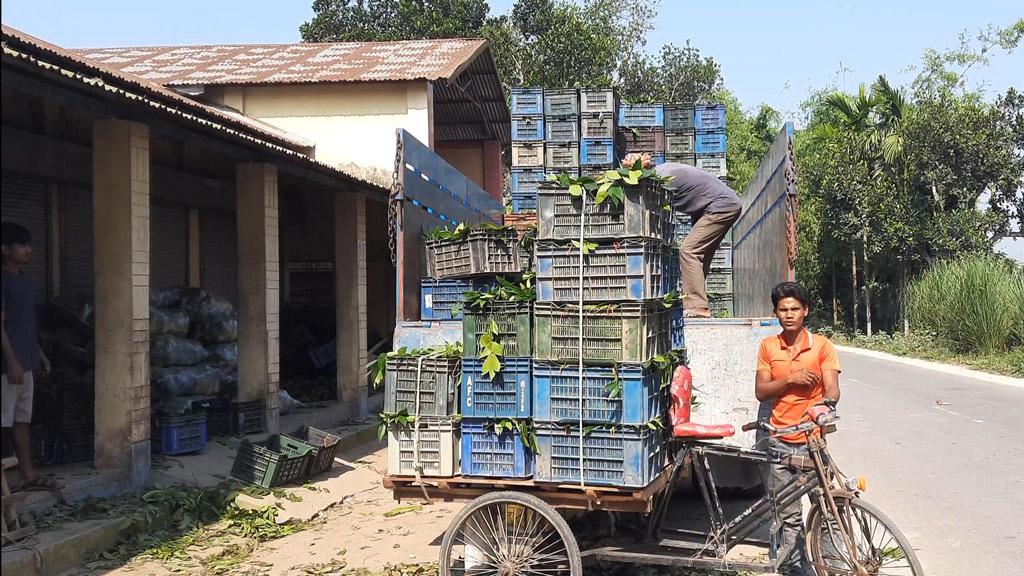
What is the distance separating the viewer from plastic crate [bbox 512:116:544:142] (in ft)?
41.7

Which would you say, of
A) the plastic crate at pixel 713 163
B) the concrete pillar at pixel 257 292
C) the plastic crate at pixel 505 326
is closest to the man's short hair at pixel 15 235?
the plastic crate at pixel 505 326

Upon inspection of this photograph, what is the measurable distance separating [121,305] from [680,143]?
27.5ft

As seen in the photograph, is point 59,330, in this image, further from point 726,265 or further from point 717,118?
point 717,118

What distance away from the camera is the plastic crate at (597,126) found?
12312 millimetres

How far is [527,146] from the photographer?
12836 mm

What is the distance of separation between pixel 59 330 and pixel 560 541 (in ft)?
22.5

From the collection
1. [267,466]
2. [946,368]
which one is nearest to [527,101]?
[267,466]

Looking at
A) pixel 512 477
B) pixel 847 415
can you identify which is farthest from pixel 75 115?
pixel 847 415

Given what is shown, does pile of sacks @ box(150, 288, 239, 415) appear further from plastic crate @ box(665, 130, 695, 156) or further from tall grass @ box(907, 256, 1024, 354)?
tall grass @ box(907, 256, 1024, 354)

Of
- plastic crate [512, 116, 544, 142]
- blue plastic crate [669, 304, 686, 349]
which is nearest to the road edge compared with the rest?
plastic crate [512, 116, 544, 142]

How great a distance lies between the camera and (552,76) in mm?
32062

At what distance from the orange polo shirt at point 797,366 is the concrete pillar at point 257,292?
24.0 ft

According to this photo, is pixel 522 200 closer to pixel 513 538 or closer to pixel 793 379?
pixel 793 379

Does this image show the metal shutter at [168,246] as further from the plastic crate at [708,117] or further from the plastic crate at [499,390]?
the plastic crate at [499,390]
